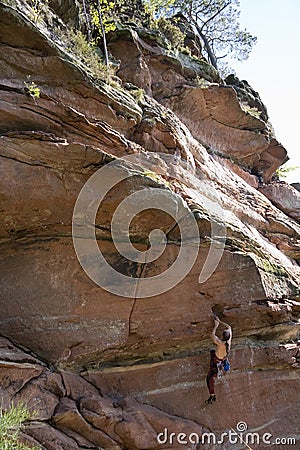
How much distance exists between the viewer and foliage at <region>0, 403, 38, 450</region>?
5836mm

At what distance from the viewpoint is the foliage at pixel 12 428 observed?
5836 millimetres

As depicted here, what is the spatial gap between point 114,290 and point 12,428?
3248 mm

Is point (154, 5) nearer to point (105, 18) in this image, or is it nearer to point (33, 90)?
point (105, 18)

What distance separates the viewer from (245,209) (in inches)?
480

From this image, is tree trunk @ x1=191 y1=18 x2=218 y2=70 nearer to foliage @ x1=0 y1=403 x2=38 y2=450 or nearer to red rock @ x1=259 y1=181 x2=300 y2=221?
red rock @ x1=259 y1=181 x2=300 y2=221

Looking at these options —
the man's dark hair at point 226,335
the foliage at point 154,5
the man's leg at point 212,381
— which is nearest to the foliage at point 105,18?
the foliage at point 154,5

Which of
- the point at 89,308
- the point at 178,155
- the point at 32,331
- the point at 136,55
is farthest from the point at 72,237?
the point at 136,55

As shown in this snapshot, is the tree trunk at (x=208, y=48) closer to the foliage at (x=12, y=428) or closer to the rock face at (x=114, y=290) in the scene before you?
the rock face at (x=114, y=290)

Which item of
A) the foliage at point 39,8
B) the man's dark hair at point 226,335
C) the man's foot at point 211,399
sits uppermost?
the foliage at point 39,8

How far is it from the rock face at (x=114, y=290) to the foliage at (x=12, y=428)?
25.3 inches

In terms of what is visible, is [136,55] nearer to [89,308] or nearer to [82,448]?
[89,308]

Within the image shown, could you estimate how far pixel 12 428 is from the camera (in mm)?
6191

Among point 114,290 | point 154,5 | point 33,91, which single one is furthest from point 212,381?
point 154,5

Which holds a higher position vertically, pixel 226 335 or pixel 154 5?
pixel 154 5
